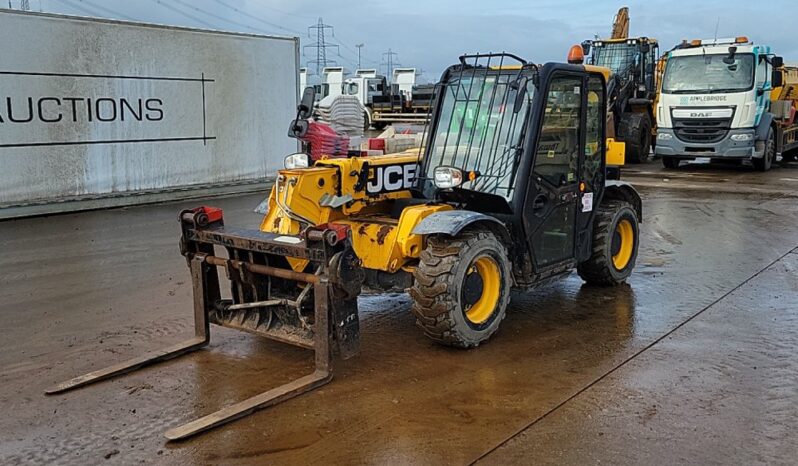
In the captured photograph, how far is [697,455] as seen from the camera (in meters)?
3.67

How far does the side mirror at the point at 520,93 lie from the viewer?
551 cm

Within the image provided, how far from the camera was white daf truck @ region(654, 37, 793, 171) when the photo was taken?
52.7ft

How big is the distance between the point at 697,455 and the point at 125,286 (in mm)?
5291

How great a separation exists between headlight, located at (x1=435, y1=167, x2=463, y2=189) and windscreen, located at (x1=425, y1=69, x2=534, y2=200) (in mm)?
462

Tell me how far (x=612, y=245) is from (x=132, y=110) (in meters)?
8.23

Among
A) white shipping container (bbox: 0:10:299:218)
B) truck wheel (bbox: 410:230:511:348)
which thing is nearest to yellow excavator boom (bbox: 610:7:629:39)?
white shipping container (bbox: 0:10:299:218)

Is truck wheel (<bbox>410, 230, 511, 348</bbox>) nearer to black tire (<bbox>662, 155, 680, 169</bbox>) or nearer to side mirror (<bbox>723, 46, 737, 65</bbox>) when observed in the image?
side mirror (<bbox>723, 46, 737, 65</bbox>)

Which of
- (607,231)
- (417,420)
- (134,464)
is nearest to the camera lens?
(134,464)

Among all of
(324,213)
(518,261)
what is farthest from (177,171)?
(518,261)

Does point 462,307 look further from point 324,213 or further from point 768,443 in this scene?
point 768,443

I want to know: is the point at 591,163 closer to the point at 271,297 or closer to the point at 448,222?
the point at 448,222

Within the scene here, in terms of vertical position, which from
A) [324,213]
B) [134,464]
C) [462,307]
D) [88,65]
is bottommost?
[134,464]

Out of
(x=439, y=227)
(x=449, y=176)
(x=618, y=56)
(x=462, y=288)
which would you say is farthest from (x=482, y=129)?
(x=618, y=56)

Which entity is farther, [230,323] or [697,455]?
[230,323]
